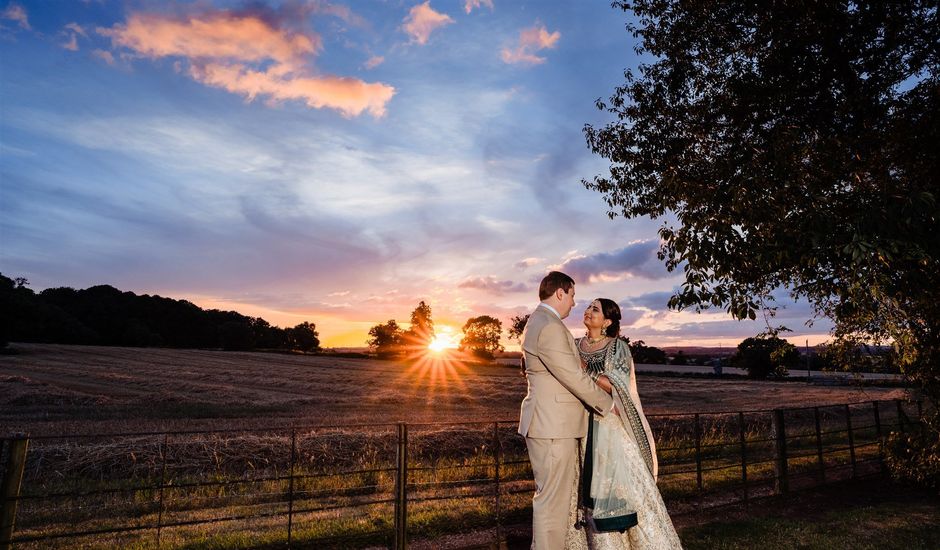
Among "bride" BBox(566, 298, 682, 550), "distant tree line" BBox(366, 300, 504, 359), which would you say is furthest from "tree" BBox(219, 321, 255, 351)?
"bride" BBox(566, 298, 682, 550)

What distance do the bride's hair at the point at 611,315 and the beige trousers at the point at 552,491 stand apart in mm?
1317

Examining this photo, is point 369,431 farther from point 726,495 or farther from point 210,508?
point 726,495

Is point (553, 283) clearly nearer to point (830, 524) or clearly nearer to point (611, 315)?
point (611, 315)

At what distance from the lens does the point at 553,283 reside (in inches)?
196

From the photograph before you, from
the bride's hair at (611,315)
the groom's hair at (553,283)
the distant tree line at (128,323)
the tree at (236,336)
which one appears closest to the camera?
the groom's hair at (553,283)

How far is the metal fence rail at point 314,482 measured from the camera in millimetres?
6992

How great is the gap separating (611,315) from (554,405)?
4.39ft

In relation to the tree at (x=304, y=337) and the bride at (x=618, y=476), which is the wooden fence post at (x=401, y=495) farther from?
the tree at (x=304, y=337)

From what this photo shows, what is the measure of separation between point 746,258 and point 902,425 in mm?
5959

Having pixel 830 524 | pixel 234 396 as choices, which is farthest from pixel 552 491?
pixel 234 396

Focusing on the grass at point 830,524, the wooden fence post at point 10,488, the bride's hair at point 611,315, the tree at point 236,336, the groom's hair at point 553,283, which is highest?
the tree at point 236,336

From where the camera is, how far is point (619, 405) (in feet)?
17.8

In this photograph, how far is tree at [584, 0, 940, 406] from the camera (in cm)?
798

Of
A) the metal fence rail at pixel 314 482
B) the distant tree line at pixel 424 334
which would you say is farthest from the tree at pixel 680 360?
the metal fence rail at pixel 314 482
